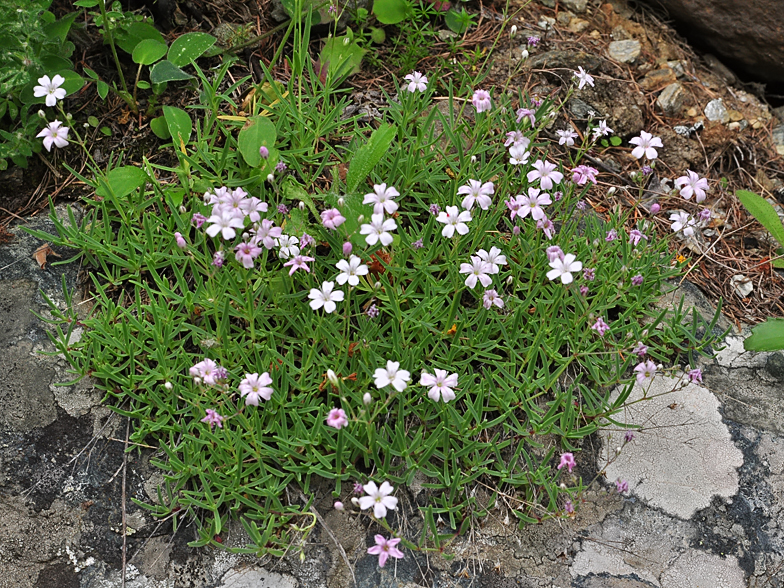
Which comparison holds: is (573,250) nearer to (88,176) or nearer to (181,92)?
(181,92)

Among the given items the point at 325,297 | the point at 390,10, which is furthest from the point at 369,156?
the point at 390,10

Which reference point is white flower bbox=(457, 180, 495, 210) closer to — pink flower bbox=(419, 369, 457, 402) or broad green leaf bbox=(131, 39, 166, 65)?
pink flower bbox=(419, 369, 457, 402)

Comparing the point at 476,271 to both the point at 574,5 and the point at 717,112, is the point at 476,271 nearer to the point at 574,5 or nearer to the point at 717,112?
the point at 717,112

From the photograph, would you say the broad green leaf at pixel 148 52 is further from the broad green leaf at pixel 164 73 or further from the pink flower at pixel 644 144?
the pink flower at pixel 644 144

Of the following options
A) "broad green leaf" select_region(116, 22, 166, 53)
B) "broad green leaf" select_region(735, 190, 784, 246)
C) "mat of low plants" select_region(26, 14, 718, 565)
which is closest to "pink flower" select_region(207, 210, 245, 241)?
"mat of low plants" select_region(26, 14, 718, 565)

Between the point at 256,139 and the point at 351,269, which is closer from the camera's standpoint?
the point at 351,269

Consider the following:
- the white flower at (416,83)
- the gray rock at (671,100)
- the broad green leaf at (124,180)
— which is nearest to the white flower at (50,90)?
the broad green leaf at (124,180)

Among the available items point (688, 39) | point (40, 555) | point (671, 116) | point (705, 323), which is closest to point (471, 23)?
point (671, 116)
